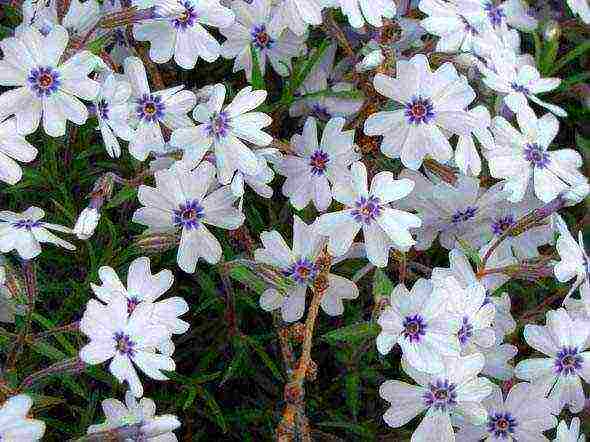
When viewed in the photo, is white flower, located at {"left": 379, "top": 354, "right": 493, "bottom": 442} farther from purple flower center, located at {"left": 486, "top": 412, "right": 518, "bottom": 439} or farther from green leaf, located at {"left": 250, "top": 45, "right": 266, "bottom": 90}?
green leaf, located at {"left": 250, "top": 45, "right": 266, "bottom": 90}

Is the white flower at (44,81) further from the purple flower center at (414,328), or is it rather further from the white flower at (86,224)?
the purple flower center at (414,328)

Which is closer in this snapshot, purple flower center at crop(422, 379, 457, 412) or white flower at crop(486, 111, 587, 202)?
purple flower center at crop(422, 379, 457, 412)

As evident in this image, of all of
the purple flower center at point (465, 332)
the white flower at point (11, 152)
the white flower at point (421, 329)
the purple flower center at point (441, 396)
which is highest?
the white flower at point (11, 152)

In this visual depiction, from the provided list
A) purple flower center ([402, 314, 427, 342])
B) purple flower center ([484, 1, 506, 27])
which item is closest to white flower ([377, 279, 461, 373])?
purple flower center ([402, 314, 427, 342])

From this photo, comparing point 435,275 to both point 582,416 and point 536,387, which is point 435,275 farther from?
point 582,416

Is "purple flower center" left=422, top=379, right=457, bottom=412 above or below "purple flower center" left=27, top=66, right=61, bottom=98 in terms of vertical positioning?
below

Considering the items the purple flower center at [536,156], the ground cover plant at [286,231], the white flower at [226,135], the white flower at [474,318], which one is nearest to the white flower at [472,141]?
the ground cover plant at [286,231]

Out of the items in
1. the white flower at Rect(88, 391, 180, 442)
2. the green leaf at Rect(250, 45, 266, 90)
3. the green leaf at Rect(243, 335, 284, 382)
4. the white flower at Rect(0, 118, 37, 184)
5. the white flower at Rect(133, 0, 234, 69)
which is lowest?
the white flower at Rect(88, 391, 180, 442)

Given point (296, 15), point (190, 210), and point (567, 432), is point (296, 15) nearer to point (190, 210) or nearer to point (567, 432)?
point (190, 210)
